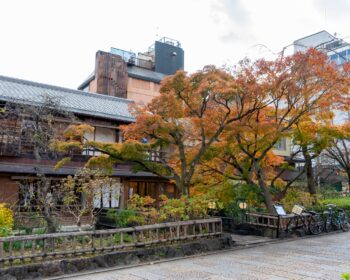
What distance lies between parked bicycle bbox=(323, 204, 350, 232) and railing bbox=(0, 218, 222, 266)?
7.76 m

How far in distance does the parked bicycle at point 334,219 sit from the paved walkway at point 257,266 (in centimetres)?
463

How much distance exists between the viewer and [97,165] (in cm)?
1473

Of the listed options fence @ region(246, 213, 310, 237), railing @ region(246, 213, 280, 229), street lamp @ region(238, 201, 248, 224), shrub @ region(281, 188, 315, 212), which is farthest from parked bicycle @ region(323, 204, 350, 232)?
street lamp @ region(238, 201, 248, 224)

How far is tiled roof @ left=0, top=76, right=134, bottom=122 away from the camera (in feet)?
71.2

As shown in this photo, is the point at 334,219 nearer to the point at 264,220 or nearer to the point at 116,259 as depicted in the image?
the point at 264,220

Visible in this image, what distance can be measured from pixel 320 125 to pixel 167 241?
10778mm

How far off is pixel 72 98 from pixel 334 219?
1893 cm

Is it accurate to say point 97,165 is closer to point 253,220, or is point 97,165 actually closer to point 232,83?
point 232,83

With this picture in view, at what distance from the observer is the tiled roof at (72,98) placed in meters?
21.7

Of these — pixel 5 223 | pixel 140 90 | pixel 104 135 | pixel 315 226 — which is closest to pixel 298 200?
pixel 315 226

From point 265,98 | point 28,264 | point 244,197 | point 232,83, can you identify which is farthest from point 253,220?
point 28,264

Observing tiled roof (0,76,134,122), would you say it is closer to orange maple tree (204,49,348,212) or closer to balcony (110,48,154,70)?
orange maple tree (204,49,348,212)

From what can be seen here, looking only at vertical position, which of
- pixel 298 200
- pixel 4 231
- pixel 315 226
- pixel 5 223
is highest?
pixel 298 200

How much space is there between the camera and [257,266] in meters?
9.96
